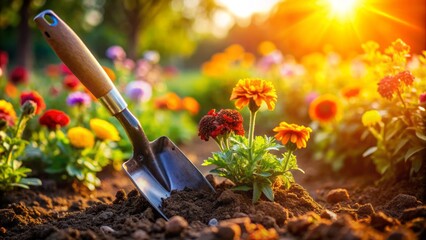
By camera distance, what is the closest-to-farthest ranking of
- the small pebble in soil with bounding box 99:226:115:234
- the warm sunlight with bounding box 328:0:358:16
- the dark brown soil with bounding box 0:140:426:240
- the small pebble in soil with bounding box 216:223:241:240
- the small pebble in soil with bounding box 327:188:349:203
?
the small pebble in soil with bounding box 216:223:241:240 < the dark brown soil with bounding box 0:140:426:240 < the small pebble in soil with bounding box 99:226:115:234 < the small pebble in soil with bounding box 327:188:349:203 < the warm sunlight with bounding box 328:0:358:16

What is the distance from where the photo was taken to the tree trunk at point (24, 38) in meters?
12.6

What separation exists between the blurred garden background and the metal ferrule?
35.5 inches

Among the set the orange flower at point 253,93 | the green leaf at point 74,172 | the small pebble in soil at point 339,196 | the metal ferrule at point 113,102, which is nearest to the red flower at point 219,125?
the orange flower at point 253,93

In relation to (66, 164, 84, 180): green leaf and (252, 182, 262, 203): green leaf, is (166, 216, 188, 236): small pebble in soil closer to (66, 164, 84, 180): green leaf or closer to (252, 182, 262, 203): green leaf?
(252, 182, 262, 203): green leaf

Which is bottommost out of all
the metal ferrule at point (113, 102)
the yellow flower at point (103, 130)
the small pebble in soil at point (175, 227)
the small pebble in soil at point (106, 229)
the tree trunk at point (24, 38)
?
the small pebble in soil at point (175, 227)

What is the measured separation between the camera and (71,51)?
300cm

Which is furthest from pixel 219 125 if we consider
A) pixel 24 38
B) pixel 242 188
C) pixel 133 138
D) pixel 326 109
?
pixel 24 38

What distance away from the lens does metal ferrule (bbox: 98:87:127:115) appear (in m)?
3.14

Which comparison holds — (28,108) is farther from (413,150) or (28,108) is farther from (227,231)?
(413,150)

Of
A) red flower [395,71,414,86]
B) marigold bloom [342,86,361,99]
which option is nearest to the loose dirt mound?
red flower [395,71,414,86]

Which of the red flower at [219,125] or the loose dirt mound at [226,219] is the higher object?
the red flower at [219,125]

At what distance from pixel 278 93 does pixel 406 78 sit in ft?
17.9

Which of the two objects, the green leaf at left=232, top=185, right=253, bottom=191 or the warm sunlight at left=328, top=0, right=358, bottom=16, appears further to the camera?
the warm sunlight at left=328, top=0, right=358, bottom=16

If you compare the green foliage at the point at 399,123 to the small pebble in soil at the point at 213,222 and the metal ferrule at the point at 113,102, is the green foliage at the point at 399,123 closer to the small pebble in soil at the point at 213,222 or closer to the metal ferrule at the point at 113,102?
the small pebble in soil at the point at 213,222
